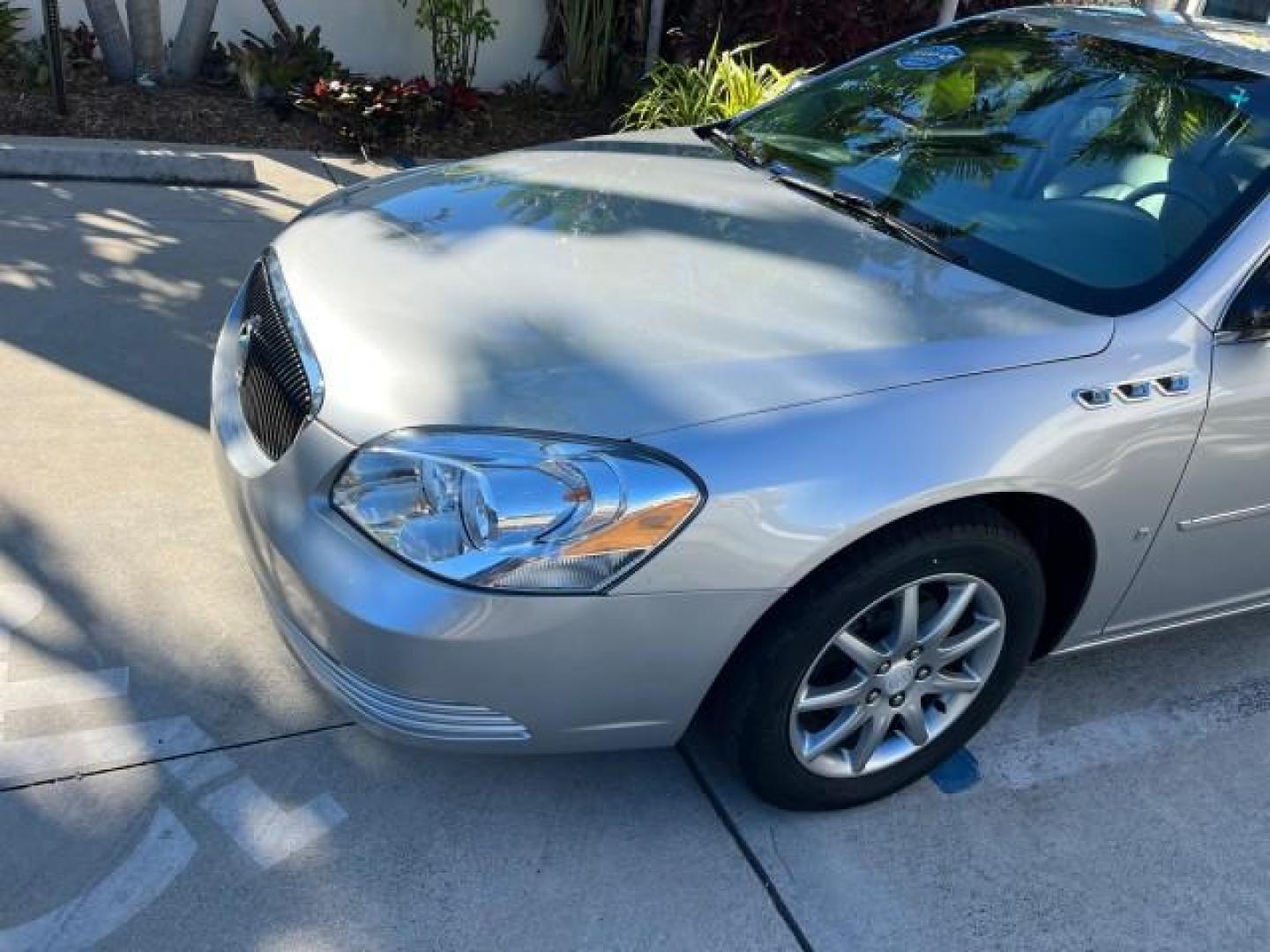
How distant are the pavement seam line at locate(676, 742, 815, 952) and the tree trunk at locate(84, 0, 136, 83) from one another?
19.0 ft

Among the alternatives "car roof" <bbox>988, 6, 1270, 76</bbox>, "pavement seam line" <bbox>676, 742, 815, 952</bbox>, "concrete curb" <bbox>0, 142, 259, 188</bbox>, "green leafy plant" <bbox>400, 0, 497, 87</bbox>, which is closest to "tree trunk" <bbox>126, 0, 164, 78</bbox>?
"concrete curb" <bbox>0, 142, 259, 188</bbox>

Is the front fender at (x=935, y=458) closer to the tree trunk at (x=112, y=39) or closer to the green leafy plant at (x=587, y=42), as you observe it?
the tree trunk at (x=112, y=39)

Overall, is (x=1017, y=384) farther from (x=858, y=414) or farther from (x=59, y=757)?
(x=59, y=757)

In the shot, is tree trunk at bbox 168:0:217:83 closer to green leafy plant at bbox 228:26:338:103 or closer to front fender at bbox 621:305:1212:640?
green leafy plant at bbox 228:26:338:103

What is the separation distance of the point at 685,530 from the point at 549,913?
825 millimetres

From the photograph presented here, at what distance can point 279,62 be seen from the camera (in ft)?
22.9

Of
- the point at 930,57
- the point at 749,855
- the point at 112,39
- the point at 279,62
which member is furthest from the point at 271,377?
the point at 279,62

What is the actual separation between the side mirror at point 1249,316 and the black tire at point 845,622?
63cm

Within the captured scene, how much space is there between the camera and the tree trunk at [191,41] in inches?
259

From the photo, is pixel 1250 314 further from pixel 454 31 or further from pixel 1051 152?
pixel 454 31

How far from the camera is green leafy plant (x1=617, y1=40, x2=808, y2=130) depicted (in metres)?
6.37

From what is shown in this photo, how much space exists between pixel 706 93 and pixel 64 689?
4936mm

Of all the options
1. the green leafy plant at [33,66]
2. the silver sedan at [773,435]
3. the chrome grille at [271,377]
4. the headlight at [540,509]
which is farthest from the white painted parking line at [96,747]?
the green leafy plant at [33,66]

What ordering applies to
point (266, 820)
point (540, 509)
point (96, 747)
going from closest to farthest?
point (540, 509) → point (266, 820) → point (96, 747)
